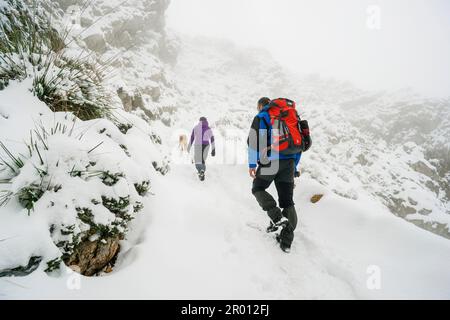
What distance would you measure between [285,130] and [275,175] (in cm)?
71

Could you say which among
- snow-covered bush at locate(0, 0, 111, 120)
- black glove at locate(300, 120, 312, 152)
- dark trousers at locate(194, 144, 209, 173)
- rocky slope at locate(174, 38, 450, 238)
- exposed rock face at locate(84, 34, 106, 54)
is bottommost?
rocky slope at locate(174, 38, 450, 238)

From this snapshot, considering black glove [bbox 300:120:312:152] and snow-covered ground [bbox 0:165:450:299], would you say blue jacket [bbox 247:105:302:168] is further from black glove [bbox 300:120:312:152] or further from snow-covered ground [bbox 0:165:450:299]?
snow-covered ground [bbox 0:165:450:299]

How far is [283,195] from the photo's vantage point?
3457 mm

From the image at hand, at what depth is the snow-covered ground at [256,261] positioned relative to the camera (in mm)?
2023

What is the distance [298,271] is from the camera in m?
3.02

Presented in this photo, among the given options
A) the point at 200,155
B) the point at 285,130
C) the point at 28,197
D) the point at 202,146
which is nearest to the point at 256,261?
the point at 285,130

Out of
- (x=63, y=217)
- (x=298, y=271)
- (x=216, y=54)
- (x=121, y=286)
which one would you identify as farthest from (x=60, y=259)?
(x=216, y=54)

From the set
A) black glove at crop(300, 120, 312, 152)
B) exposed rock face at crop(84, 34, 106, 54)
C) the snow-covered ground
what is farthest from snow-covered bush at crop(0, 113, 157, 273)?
exposed rock face at crop(84, 34, 106, 54)

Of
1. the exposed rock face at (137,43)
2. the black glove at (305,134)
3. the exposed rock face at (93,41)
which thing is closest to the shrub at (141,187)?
the black glove at (305,134)

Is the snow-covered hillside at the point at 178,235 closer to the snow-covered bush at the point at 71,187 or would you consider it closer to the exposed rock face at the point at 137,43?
the snow-covered bush at the point at 71,187

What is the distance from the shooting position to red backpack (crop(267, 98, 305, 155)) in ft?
11.0

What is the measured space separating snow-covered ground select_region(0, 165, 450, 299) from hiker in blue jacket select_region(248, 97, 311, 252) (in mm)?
424
